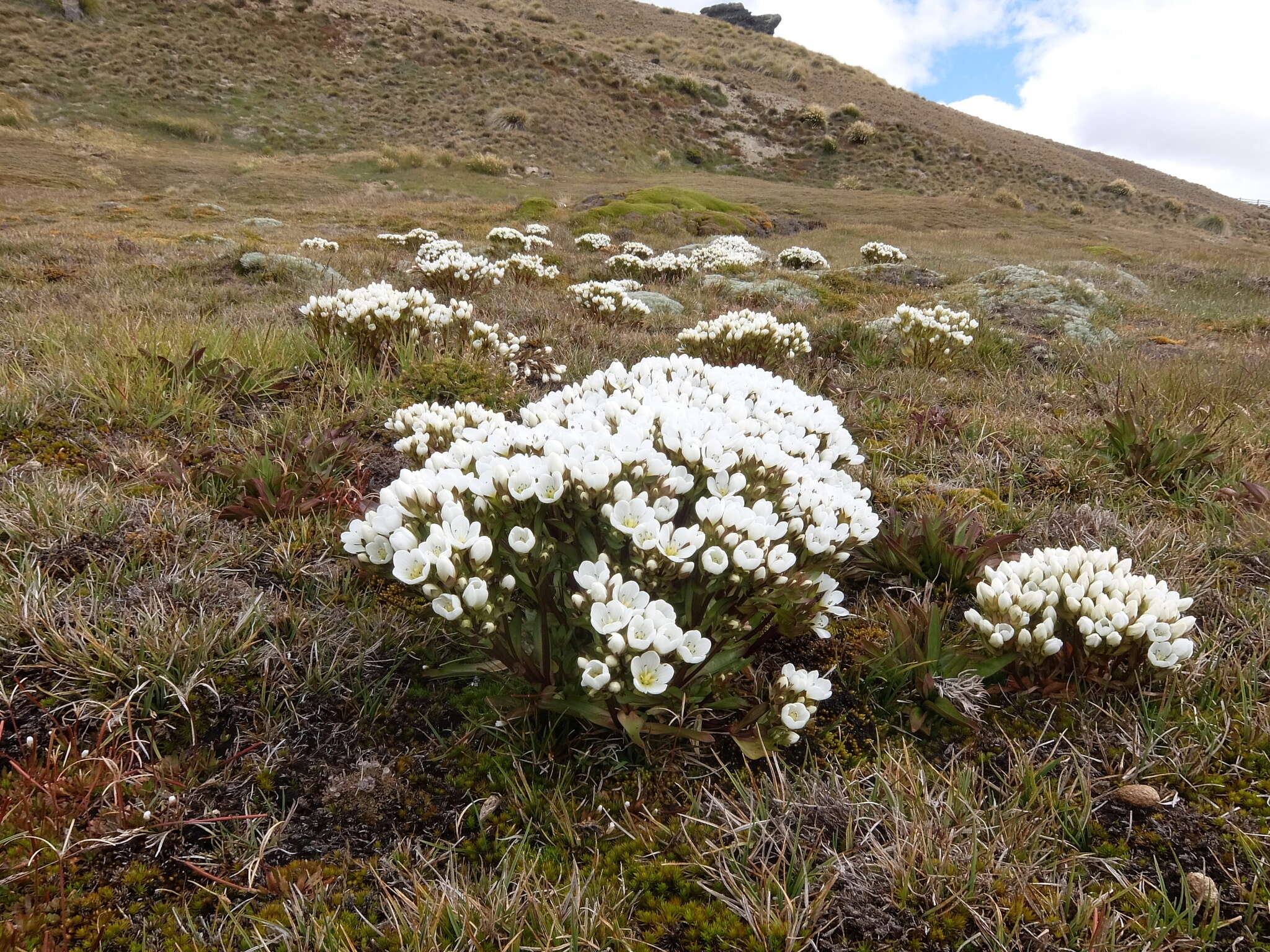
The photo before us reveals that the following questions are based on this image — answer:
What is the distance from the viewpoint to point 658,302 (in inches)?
388

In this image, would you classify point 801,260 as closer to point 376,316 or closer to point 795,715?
point 376,316

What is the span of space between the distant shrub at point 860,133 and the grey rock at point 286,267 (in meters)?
53.4

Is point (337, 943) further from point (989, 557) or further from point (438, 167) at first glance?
point (438, 167)

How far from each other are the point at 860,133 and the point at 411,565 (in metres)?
60.6

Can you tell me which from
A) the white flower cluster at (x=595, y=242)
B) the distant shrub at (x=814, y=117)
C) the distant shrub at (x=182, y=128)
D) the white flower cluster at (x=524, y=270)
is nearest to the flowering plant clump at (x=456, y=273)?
the white flower cluster at (x=524, y=270)

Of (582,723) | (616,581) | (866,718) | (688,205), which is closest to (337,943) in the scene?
(582,723)

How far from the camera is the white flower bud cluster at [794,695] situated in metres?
2.14

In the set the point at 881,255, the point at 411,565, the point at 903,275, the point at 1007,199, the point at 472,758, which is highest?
the point at 1007,199

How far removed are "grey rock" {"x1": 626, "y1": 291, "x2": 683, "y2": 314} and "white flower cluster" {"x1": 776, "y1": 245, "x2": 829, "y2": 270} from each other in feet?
24.9

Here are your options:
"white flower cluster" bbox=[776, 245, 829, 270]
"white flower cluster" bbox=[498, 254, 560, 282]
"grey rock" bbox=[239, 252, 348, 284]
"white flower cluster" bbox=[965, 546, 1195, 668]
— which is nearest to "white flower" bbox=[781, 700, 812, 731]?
"white flower cluster" bbox=[965, 546, 1195, 668]

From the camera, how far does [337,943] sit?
1.59 metres

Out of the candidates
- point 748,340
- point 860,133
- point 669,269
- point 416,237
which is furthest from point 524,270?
point 860,133

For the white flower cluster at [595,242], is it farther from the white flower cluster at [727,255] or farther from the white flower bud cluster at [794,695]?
the white flower bud cluster at [794,695]

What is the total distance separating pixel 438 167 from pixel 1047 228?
3127 centimetres
